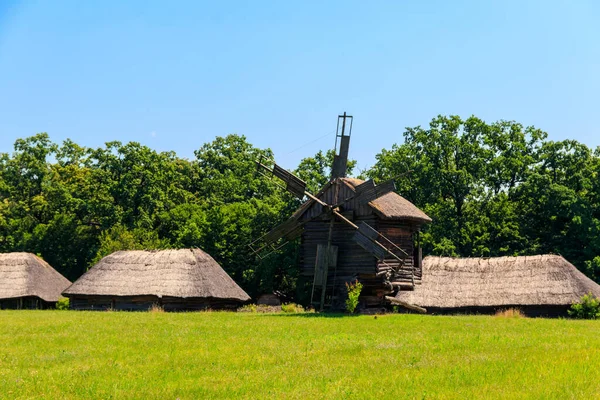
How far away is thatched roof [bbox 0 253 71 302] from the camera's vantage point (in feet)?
153

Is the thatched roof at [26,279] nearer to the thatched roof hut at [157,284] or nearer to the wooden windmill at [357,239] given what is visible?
the thatched roof hut at [157,284]

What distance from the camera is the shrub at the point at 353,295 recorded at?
31609 millimetres

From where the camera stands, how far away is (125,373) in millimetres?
16359

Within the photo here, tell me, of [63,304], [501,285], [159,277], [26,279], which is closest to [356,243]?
[501,285]

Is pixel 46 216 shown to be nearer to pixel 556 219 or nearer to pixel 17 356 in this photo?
pixel 556 219

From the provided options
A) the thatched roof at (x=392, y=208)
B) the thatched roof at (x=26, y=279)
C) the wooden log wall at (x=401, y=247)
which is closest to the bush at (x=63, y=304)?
the thatched roof at (x=26, y=279)

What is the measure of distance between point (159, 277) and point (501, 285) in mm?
18085

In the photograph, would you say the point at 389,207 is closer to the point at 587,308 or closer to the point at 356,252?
the point at 356,252

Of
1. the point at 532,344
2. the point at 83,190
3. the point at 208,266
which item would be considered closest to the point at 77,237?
the point at 83,190

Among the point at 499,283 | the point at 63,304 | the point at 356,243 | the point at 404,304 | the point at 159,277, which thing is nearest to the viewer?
the point at 356,243

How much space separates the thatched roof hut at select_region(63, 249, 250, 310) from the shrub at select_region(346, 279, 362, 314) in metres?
10.4

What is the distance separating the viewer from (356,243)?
107ft

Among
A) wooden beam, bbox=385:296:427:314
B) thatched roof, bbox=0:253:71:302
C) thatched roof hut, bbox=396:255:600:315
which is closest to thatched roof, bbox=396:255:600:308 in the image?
thatched roof hut, bbox=396:255:600:315

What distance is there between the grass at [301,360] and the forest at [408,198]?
2078cm
